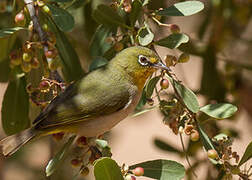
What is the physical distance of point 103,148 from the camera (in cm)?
328

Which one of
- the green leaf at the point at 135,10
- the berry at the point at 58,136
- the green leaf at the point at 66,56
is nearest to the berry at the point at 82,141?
the berry at the point at 58,136

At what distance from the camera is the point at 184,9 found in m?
3.18

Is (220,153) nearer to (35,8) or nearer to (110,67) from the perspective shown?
(110,67)

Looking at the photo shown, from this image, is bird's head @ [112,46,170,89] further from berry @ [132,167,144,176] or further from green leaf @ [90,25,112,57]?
berry @ [132,167,144,176]

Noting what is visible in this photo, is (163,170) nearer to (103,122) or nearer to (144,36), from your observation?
(103,122)

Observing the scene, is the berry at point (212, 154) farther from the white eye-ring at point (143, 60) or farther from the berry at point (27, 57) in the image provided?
the berry at point (27, 57)

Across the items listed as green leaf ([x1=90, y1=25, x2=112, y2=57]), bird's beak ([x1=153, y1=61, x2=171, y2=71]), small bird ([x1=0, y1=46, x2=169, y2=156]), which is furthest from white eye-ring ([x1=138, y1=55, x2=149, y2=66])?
green leaf ([x1=90, y1=25, x2=112, y2=57])

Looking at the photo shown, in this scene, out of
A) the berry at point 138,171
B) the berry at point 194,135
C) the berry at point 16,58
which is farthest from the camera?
the berry at point 16,58

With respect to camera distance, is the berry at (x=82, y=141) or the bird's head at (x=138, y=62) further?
the bird's head at (x=138, y=62)

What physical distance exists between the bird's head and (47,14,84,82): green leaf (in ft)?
1.20

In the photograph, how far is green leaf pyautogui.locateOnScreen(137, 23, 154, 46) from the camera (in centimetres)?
307

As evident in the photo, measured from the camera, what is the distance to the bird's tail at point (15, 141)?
3.42 metres

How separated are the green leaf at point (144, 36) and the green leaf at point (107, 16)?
0.44m

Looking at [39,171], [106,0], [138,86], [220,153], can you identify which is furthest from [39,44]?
[39,171]
